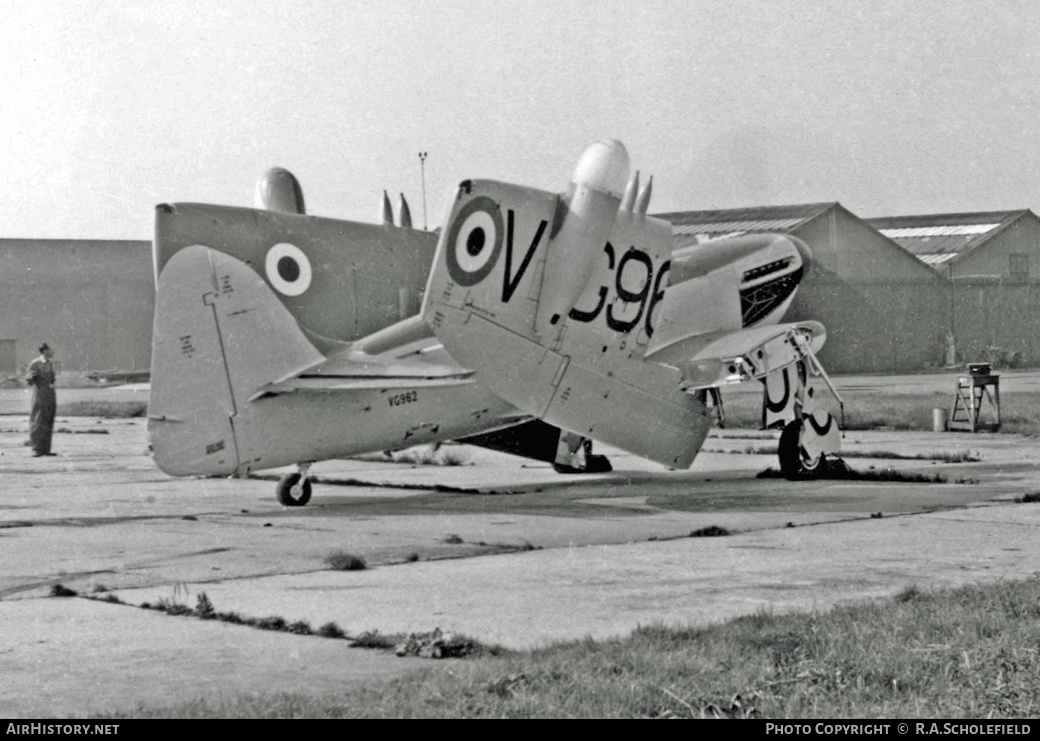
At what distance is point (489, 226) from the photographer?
1300 centimetres

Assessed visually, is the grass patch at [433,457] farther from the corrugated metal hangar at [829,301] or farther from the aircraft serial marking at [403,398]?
the corrugated metal hangar at [829,301]

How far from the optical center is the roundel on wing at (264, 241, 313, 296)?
1421 centimetres

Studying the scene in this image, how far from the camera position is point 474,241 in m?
12.9

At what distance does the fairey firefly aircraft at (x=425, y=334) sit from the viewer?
13.0 m

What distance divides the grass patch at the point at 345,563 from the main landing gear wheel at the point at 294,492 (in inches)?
183

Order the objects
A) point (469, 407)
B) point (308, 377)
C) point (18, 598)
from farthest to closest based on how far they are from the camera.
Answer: point (469, 407)
point (308, 377)
point (18, 598)

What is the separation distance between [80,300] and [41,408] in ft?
133

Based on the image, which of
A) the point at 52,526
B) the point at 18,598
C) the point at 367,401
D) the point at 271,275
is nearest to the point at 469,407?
the point at 367,401

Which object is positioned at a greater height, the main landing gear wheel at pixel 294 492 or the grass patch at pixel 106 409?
the grass patch at pixel 106 409

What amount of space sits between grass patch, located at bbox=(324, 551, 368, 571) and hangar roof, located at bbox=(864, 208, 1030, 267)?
61.9 meters

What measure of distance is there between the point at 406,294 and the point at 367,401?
1.81m

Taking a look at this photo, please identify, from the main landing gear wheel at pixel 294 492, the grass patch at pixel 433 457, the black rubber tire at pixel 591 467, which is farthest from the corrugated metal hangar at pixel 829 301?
the main landing gear wheel at pixel 294 492

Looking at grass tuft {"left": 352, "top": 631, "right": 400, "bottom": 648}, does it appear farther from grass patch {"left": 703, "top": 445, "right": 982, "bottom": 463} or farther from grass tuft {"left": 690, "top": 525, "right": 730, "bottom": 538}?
grass patch {"left": 703, "top": 445, "right": 982, "bottom": 463}

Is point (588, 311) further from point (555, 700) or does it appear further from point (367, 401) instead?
point (555, 700)
